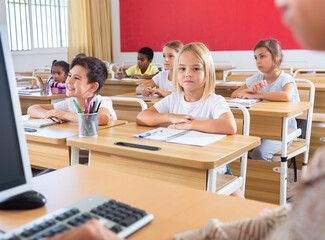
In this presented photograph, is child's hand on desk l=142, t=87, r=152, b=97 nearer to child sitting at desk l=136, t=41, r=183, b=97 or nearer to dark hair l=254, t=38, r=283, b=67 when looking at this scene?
child sitting at desk l=136, t=41, r=183, b=97

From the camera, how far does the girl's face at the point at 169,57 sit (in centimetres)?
368

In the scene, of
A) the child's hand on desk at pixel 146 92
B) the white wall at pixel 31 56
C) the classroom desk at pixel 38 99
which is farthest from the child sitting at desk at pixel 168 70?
the white wall at pixel 31 56

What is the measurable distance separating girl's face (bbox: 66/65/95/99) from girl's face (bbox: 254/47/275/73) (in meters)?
1.54

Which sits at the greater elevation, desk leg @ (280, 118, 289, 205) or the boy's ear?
the boy's ear

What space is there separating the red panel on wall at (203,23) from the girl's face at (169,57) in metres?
3.13

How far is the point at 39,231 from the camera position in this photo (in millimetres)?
676

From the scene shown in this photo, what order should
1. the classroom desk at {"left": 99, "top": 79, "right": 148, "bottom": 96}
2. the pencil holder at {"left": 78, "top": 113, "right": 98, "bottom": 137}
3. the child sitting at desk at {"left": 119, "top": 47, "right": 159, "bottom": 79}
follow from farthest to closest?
the child sitting at desk at {"left": 119, "top": 47, "right": 159, "bottom": 79}, the classroom desk at {"left": 99, "top": 79, "right": 148, "bottom": 96}, the pencil holder at {"left": 78, "top": 113, "right": 98, "bottom": 137}

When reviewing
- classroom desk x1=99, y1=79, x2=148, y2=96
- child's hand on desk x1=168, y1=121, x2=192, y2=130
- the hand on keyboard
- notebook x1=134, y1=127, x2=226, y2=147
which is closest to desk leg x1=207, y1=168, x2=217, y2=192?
notebook x1=134, y1=127, x2=226, y2=147

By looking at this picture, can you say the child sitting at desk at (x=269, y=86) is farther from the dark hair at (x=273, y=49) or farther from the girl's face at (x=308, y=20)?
the girl's face at (x=308, y=20)

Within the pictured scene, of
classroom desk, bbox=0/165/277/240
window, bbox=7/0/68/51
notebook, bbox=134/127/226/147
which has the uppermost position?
window, bbox=7/0/68/51

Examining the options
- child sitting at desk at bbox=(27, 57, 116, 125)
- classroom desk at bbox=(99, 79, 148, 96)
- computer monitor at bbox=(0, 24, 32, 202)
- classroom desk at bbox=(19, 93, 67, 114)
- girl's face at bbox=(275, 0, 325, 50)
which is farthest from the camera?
classroom desk at bbox=(99, 79, 148, 96)

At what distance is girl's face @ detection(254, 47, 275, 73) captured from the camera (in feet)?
10.3

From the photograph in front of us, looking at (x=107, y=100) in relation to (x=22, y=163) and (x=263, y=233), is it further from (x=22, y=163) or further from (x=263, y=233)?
(x=263, y=233)

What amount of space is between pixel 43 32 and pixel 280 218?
23.6 ft
